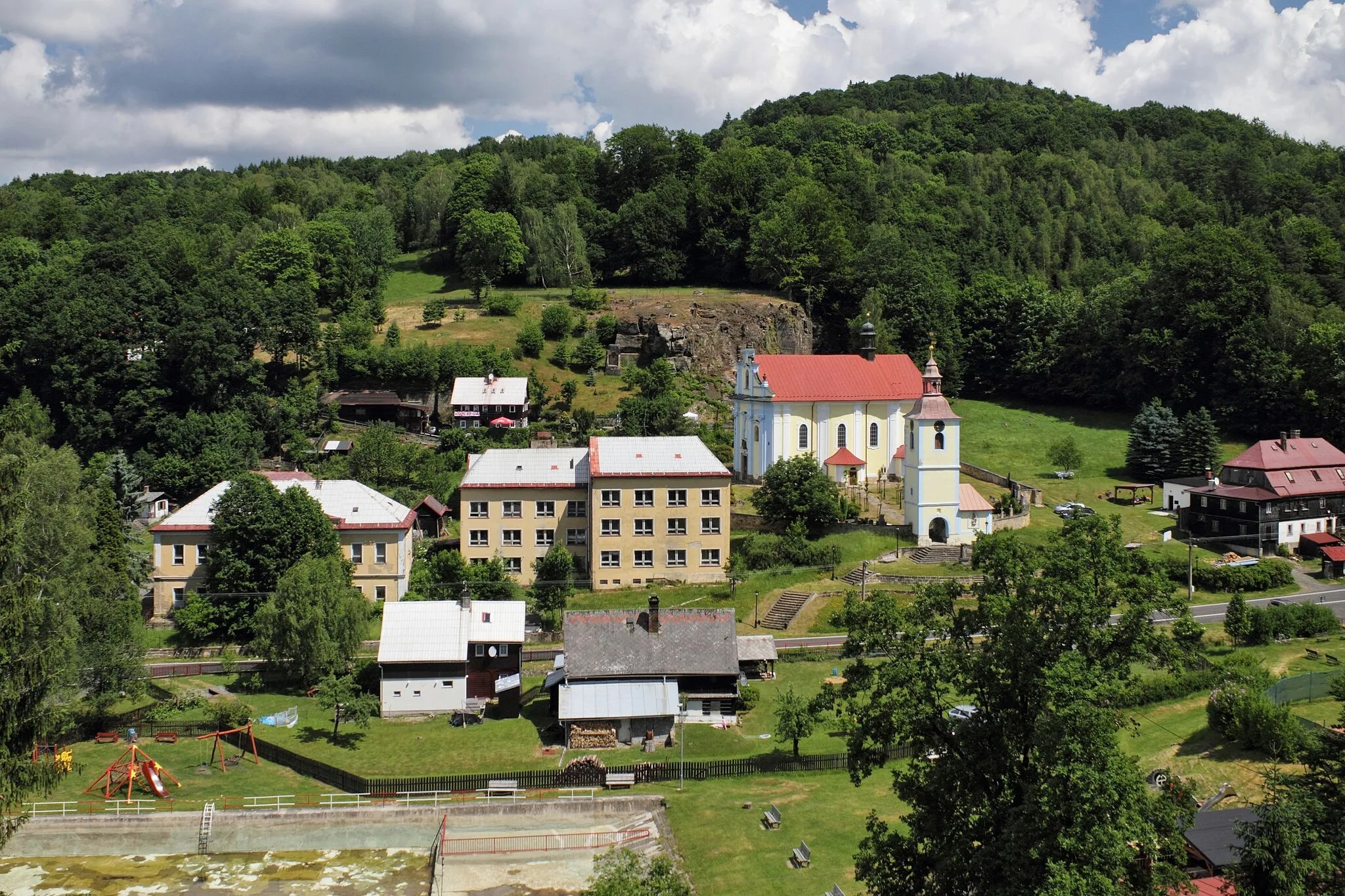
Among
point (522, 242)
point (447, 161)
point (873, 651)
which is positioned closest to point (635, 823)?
point (873, 651)

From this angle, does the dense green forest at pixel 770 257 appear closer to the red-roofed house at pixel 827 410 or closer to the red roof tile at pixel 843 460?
the red-roofed house at pixel 827 410

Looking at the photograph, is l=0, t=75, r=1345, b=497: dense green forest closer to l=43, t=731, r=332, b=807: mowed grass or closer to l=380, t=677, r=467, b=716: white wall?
l=380, t=677, r=467, b=716: white wall

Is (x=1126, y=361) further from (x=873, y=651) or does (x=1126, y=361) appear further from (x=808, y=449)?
(x=873, y=651)

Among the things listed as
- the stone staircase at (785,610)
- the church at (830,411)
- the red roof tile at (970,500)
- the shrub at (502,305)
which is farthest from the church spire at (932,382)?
the shrub at (502,305)

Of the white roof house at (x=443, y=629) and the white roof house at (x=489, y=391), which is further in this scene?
the white roof house at (x=489, y=391)

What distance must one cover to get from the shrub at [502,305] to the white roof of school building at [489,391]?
16.3 meters

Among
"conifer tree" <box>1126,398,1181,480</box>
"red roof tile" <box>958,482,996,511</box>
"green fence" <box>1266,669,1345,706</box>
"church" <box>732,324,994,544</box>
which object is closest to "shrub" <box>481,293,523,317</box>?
"church" <box>732,324,994,544</box>

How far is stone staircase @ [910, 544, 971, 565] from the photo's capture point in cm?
5781

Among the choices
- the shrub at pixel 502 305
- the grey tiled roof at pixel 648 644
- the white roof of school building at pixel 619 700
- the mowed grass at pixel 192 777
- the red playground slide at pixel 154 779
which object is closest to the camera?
the red playground slide at pixel 154 779

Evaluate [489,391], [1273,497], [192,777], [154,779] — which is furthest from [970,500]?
[154,779]

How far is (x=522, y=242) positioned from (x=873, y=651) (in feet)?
285

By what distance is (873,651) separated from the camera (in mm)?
24281

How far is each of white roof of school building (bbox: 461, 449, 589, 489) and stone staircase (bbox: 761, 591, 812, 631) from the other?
41.0 ft

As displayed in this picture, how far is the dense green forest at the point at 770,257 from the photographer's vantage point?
76.4m
